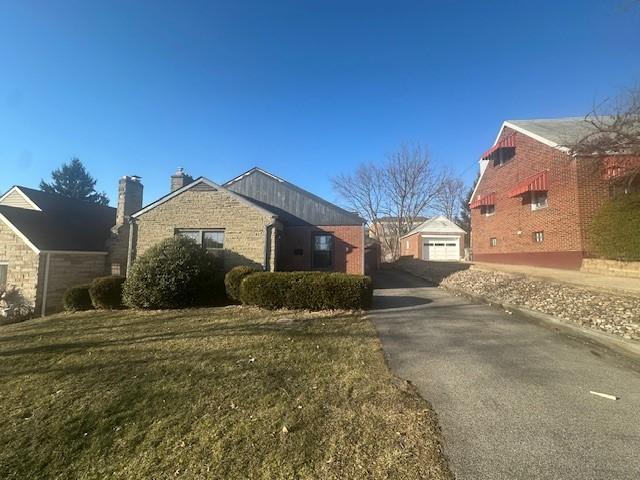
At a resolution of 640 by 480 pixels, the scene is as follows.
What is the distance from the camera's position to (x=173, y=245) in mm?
10883

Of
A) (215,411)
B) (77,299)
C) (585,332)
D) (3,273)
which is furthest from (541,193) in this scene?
(3,273)

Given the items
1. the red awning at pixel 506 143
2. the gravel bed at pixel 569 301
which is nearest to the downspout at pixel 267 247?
the gravel bed at pixel 569 301

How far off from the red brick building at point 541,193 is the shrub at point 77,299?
1906cm

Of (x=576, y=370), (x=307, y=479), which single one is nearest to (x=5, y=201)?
(x=307, y=479)

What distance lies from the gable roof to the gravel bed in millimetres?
6359

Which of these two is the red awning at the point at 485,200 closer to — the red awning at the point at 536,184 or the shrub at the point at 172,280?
the red awning at the point at 536,184

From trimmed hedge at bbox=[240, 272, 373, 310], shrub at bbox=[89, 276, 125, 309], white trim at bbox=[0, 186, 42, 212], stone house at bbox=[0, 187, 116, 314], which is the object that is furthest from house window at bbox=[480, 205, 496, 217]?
white trim at bbox=[0, 186, 42, 212]

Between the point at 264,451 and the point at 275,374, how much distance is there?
1722 mm

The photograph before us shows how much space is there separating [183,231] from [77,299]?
434 centimetres

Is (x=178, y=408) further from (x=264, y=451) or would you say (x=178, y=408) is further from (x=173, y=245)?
(x=173, y=245)

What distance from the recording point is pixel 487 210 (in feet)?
69.2

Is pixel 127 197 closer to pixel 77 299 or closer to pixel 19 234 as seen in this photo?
pixel 19 234

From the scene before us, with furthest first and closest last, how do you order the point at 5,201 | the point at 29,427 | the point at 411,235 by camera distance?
the point at 411,235 < the point at 5,201 < the point at 29,427

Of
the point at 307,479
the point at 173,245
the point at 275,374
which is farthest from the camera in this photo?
the point at 173,245
